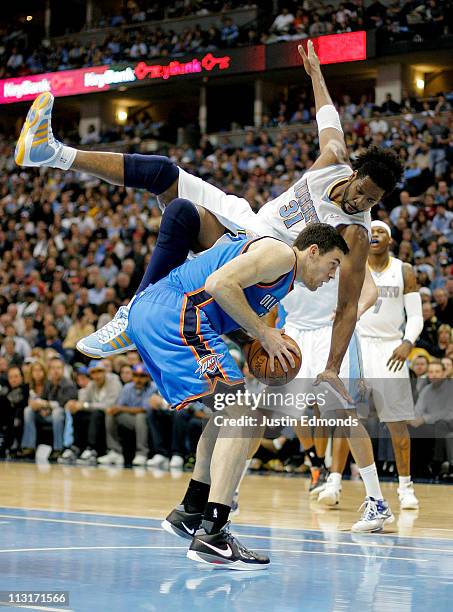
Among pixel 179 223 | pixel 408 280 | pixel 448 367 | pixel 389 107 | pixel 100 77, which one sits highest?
pixel 100 77

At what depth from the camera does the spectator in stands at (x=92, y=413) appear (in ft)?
40.9

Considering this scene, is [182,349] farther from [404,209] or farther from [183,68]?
[183,68]

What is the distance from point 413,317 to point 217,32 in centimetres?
1745

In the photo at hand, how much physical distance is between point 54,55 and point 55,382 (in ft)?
55.4

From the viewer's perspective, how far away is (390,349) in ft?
27.8

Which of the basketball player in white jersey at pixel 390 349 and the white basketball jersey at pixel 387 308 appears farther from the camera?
the white basketball jersey at pixel 387 308

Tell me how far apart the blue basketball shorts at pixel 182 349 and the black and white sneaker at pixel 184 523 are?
2.22 feet

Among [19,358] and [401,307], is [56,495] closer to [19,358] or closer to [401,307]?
[401,307]

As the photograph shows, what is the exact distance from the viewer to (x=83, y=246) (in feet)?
60.5

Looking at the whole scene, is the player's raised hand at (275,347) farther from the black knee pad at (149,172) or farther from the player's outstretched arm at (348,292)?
the black knee pad at (149,172)

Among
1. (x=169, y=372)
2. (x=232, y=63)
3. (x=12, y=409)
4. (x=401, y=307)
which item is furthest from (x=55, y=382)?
(x=232, y=63)

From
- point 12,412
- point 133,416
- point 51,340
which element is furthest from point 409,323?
point 51,340

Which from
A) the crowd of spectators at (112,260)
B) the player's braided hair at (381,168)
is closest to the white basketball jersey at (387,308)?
the crowd of spectators at (112,260)

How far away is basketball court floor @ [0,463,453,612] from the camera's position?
3822 mm
